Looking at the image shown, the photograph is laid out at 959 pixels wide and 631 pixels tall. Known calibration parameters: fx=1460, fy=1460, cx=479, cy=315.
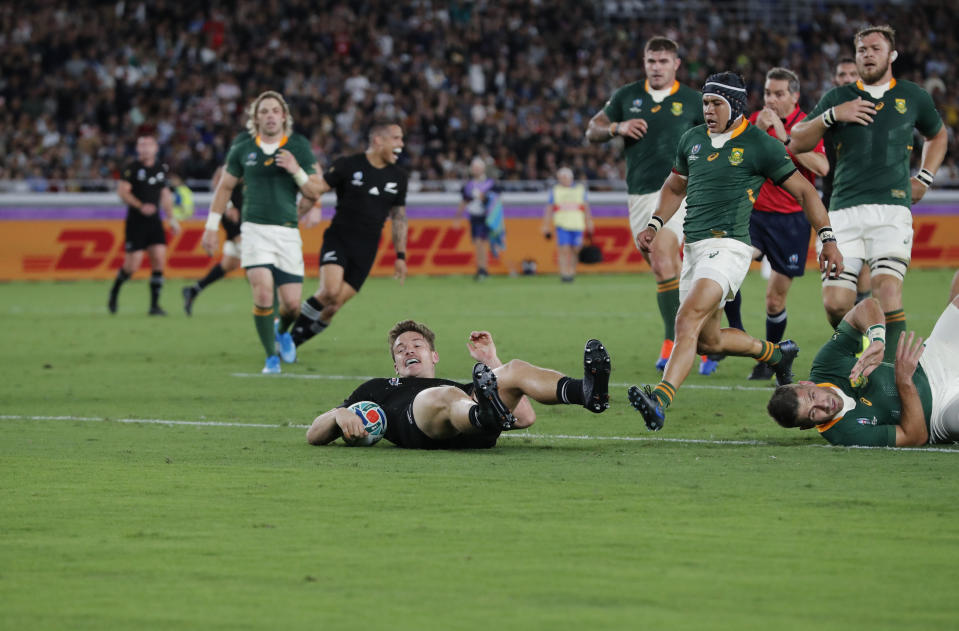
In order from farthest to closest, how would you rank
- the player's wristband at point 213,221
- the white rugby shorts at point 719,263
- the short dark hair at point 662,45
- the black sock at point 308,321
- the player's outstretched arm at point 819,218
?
the black sock at point 308,321
the player's wristband at point 213,221
the short dark hair at point 662,45
the white rugby shorts at point 719,263
the player's outstretched arm at point 819,218

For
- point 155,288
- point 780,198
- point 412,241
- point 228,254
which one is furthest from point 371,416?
point 412,241

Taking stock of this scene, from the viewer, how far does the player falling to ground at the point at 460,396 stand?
771 cm

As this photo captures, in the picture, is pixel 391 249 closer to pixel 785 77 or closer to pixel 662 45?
pixel 662 45

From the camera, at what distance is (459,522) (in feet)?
20.6

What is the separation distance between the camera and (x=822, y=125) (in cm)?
1092

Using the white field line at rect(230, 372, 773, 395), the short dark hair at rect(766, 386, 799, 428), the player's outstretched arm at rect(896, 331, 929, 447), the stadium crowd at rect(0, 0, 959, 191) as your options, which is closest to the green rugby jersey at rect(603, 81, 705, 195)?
the white field line at rect(230, 372, 773, 395)

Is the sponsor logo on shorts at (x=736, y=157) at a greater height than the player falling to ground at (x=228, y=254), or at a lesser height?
greater

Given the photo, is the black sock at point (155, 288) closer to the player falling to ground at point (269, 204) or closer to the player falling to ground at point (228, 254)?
the player falling to ground at point (228, 254)

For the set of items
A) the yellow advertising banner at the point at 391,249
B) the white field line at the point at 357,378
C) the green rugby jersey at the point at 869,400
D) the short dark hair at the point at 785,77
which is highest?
the short dark hair at the point at 785,77

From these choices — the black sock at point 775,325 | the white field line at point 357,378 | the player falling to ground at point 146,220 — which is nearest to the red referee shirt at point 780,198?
the black sock at point 775,325

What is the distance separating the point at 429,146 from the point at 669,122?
2132cm

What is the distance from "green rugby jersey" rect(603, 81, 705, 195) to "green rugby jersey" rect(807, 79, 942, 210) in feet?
7.90

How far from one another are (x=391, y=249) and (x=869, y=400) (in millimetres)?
21376

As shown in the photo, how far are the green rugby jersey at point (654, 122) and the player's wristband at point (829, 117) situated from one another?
99.5 inches
